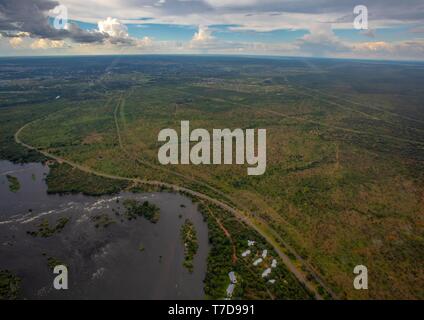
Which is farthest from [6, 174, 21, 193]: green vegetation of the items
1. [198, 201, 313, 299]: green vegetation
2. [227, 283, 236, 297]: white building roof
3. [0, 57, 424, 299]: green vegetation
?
[227, 283, 236, 297]: white building roof

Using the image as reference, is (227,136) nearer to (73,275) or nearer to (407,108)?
(73,275)

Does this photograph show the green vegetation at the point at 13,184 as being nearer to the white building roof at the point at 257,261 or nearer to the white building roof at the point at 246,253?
the white building roof at the point at 246,253

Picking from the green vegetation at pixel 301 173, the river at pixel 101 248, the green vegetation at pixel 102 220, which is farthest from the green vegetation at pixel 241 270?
the green vegetation at pixel 102 220

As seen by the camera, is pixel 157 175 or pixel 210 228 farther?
pixel 157 175

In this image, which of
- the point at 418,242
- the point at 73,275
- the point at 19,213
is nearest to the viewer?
the point at 73,275

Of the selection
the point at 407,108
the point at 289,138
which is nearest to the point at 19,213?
the point at 289,138
